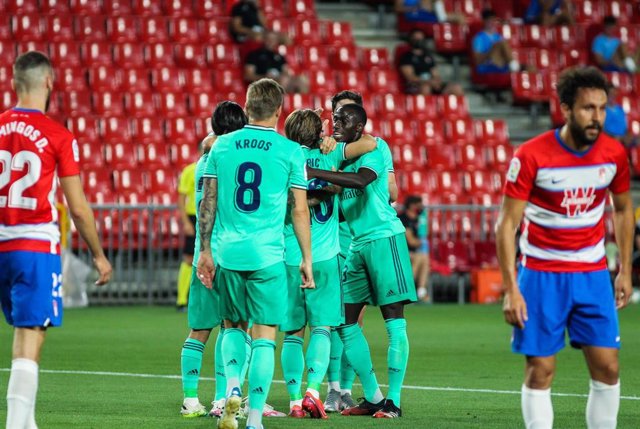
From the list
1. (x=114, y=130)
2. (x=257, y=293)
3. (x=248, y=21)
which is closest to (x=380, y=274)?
(x=257, y=293)

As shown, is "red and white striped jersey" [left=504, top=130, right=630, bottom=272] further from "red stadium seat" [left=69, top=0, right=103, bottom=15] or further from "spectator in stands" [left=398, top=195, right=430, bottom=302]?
"red stadium seat" [left=69, top=0, right=103, bottom=15]

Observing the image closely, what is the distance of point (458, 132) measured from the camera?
82.6 ft

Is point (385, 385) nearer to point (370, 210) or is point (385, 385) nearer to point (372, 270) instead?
point (372, 270)

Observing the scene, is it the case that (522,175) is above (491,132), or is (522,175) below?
below

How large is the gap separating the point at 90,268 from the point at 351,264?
1198 centimetres

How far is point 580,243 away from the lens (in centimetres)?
672

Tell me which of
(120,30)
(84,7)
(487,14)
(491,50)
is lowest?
(491,50)

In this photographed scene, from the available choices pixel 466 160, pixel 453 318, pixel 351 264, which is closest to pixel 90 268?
pixel 453 318

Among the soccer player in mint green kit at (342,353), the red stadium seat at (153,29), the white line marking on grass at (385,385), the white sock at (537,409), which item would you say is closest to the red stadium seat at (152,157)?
the red stadium seat at (153,29)

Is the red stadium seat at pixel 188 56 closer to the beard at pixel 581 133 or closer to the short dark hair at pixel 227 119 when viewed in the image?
the short dark hair at pixel 227 119

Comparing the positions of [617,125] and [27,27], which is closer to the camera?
[27,27]

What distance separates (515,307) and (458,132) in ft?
61.7

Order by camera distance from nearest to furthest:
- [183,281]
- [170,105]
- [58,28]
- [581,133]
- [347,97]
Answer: [581,133] → [347,97] → [183,281] → [170,105] → [58,28]

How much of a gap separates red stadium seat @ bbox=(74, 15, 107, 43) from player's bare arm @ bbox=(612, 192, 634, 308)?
61.0 feet
